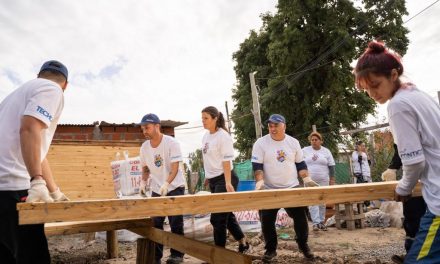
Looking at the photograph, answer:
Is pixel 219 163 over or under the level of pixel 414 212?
over

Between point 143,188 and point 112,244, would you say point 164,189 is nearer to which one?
point 143,188

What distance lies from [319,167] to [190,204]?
5.39m

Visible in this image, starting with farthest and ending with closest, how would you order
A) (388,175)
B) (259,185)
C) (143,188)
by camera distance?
(143,188) < (259,185) < (388,175)

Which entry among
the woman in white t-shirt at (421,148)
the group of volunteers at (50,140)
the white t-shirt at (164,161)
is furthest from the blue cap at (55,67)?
the white t-shirt at (164,161)

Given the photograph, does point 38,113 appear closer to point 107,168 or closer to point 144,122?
point 144,122

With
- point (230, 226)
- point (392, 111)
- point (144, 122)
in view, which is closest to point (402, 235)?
point (230, 226)

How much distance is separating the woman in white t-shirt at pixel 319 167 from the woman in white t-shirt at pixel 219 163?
105 inches

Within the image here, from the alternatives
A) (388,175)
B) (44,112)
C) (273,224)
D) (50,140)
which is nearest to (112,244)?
(273,224)

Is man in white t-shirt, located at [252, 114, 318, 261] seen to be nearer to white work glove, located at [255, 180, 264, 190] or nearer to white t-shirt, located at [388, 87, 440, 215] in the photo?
white work glove, located at [255, 180, 264, 190]

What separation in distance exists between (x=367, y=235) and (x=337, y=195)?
4904 mm

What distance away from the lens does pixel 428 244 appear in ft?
5.45

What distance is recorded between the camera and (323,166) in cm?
713

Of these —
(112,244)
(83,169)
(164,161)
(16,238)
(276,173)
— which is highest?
(83,169)

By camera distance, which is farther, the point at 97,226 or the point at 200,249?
the point at 97,226
